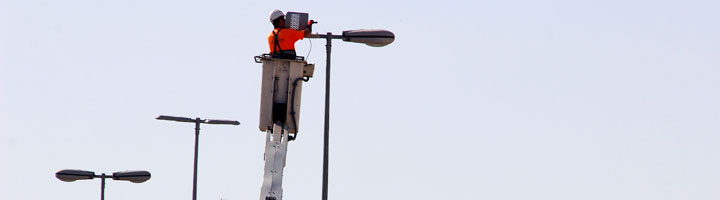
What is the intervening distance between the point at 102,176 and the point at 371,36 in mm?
19724

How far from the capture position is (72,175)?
2074 inches

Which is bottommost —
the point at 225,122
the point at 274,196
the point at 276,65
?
the point at 274,196

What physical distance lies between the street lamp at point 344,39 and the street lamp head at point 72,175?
704 inches

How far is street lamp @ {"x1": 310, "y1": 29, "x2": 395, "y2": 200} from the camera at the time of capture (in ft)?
113

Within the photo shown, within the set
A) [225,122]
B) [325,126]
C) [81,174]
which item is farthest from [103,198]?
[325,126]

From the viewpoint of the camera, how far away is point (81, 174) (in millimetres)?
52906

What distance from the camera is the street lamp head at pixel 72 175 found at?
52.4 metres

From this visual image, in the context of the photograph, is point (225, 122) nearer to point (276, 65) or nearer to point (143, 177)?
point (143, 177)

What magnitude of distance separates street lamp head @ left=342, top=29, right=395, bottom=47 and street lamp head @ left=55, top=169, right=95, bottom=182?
18.9 m

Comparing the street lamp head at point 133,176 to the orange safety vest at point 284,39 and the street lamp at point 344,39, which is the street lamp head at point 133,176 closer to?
the street lamp at point 344,39

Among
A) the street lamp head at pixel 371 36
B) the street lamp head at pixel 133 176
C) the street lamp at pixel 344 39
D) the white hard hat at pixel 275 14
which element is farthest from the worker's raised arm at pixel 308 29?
the street lamp head at pixel 133 176

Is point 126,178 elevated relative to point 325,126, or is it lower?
elevated

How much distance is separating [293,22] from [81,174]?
19279 millimetres

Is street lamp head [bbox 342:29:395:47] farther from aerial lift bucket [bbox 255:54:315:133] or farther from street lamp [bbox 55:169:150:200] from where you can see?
street lamp [bbox 55:169:150:200]
